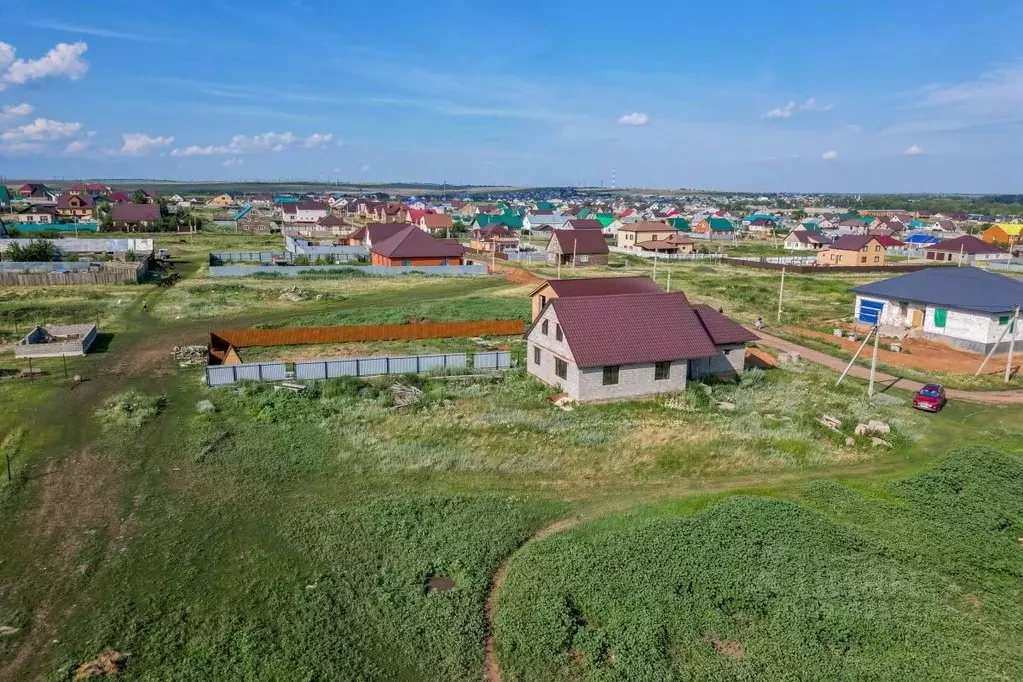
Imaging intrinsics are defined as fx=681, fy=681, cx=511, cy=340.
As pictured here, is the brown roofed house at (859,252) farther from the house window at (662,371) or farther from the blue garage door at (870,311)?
the house window at (662,371)

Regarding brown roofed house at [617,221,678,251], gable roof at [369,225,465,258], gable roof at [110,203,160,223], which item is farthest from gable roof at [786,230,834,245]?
gable roof at [110,203,160,223]

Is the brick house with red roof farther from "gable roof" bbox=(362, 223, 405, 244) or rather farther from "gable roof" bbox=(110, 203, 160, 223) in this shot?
"gable roof" bbox=(110, 203, 160, 223)

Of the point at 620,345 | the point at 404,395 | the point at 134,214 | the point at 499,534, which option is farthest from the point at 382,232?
the point at 499,534

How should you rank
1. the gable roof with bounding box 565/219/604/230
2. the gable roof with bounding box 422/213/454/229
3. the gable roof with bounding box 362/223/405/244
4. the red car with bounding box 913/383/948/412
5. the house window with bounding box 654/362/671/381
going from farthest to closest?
the gable roof with bounding box 565/219/604/230 → the gable roof with bounding box 422/213/454/229 → the gable roof with bounding box 362/223/405/244 → the house window with bounding box 654/362/671/381 → the red car with bounding box 913/383/948/412

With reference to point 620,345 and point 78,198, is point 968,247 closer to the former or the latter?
point 620,345

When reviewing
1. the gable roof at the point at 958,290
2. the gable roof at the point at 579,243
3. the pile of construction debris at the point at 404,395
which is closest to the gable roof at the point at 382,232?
the gable roof at the point at 579,243

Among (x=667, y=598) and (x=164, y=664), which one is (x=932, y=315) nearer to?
(x=667, y=598)
